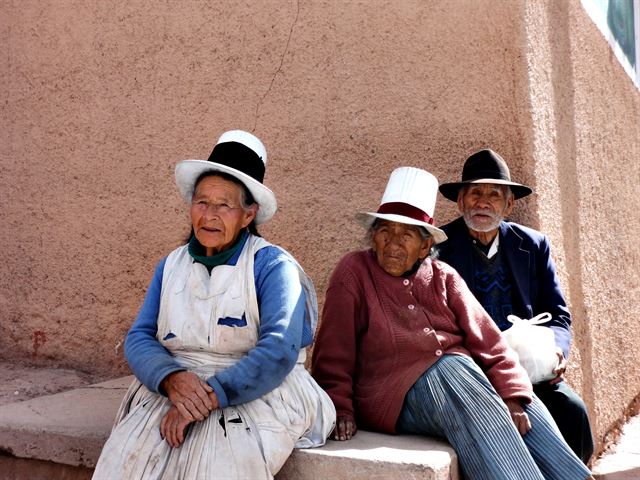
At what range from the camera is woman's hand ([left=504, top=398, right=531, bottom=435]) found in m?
2.79

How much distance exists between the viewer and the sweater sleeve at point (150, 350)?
2.54m

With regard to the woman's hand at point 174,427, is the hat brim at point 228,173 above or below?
above

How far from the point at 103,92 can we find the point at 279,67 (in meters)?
1.13

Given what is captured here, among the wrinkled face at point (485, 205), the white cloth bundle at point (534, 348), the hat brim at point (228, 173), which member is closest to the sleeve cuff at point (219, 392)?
the hat brim at point (228, 173)

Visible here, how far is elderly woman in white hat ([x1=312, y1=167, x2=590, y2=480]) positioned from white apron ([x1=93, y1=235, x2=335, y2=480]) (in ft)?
0.58

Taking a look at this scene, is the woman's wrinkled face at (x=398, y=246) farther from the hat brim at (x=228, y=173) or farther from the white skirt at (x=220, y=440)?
the white skirt at (x=220, y=440)

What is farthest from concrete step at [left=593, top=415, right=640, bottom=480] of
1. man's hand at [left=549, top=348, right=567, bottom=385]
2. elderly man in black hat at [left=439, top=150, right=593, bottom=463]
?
man's hand at [left=549, top=348, right=567, bottom=385]

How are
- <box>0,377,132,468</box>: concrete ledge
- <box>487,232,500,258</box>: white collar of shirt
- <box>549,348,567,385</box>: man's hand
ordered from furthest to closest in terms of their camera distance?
<box>487,232,500,258</box>: white collar of shirt
<box>549,348,567,385</box>: man's hand
<box>0,377,132,468</box>: concrete ledge

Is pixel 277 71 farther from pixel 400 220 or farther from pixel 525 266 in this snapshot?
pixel 525 266

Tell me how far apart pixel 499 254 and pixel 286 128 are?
1.35m

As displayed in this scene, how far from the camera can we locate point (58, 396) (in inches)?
144

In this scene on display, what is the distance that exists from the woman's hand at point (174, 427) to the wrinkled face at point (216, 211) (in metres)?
0.61

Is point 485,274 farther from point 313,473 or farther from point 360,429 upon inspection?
point 313,473

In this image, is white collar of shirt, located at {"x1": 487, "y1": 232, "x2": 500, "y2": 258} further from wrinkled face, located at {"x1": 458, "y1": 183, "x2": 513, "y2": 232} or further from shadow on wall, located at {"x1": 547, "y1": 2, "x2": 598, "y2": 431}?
shadow on wall, located at {"x1": 547, "y1": 2, "x2": 598, "y2": 431}
